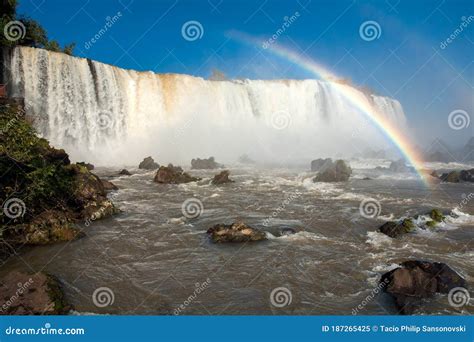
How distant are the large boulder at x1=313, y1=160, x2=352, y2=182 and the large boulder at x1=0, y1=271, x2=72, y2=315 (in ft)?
68.0

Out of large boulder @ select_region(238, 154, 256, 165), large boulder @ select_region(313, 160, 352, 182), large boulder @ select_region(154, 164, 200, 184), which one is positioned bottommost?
large boulder @ select_region(154, 164, 200, 184)

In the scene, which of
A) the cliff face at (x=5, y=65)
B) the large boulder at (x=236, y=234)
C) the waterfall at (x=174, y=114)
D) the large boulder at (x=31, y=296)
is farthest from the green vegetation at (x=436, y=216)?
the cliff face at (x=5, y=65)

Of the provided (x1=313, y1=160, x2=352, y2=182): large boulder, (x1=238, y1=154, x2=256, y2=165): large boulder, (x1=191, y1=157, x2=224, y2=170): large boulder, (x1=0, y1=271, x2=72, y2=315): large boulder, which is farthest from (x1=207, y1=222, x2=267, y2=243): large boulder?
(x1=238, y1=154, x2=256, y2=165): large boulder

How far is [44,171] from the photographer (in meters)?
12.2

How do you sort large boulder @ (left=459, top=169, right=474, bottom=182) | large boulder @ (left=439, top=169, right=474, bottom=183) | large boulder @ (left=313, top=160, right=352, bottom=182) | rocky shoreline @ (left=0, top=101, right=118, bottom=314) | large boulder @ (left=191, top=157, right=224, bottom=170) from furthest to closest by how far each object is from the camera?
1. large boulder @ (left=191, top=157, right=224, bottom=170)
2. large boulder @ (left=459, top=169, right=474, bottom=182)
3. large boulder @ (left=439, top=169, right=474, bottom=183)
4. large boulder @ (left=313, top=160, right=352, bottom=182)
5. rocky shoreline @ (left=0, top=101, right=118, bottom=314)

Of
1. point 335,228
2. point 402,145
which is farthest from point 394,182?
point 402,145

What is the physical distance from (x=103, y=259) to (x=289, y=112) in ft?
156

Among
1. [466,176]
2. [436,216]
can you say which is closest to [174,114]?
[466,176]

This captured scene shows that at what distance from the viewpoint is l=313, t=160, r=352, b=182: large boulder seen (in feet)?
86.6

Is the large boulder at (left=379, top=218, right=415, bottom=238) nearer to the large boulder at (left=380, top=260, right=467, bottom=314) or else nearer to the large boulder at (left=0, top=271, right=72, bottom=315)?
the large boulder at (left=380, top=260, right=467, bottom=314)

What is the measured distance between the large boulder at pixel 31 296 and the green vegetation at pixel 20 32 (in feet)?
83.7

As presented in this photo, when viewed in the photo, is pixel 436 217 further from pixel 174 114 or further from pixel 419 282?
pixel 174 114

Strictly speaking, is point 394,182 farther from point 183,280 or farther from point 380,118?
point 380,118

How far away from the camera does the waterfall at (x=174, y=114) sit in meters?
30.9
